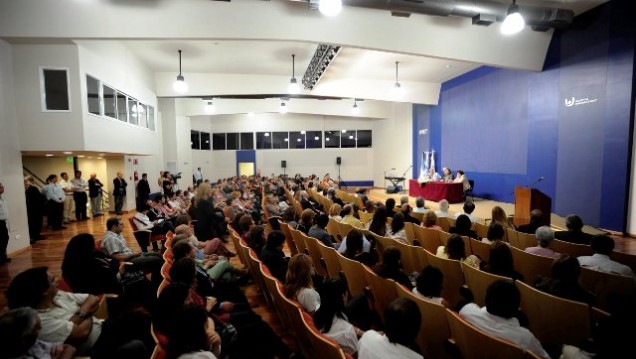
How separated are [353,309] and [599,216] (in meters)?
6.96

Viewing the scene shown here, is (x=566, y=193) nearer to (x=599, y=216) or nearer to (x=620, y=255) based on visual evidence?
(x=599, y=216)

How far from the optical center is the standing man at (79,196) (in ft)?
28.9

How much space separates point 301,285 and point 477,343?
1183 millimetres

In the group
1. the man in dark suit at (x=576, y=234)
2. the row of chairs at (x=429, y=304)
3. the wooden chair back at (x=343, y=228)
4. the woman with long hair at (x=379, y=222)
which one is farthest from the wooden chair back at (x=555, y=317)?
the wooden chair back at (x=343, y=228)

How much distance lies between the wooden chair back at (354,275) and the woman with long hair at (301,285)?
0.59 metres

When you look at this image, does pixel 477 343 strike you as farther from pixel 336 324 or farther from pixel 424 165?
pixel 424 165

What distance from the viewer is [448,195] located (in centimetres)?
976

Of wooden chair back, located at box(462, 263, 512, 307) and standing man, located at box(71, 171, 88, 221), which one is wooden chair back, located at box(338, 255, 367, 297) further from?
standing man, located at box(71, 171, 88, 221)

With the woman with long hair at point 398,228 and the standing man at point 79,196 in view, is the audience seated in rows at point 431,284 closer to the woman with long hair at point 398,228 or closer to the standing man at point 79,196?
the woman with long hair at point 398,228

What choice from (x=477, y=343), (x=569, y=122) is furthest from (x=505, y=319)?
(x=569, y=122)

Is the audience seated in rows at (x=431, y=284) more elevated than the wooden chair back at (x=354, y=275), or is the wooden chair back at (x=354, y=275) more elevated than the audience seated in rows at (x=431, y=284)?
the audience seated in rows at (x=431, y=284)

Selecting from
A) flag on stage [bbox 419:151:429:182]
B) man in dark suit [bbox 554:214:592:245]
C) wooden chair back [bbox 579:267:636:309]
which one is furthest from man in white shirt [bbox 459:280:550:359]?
flag on stage [bbox 419:151:429:182]

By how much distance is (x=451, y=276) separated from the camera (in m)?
2.84

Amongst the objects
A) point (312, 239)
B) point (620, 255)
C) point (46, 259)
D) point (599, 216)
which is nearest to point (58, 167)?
point (46, 259)
